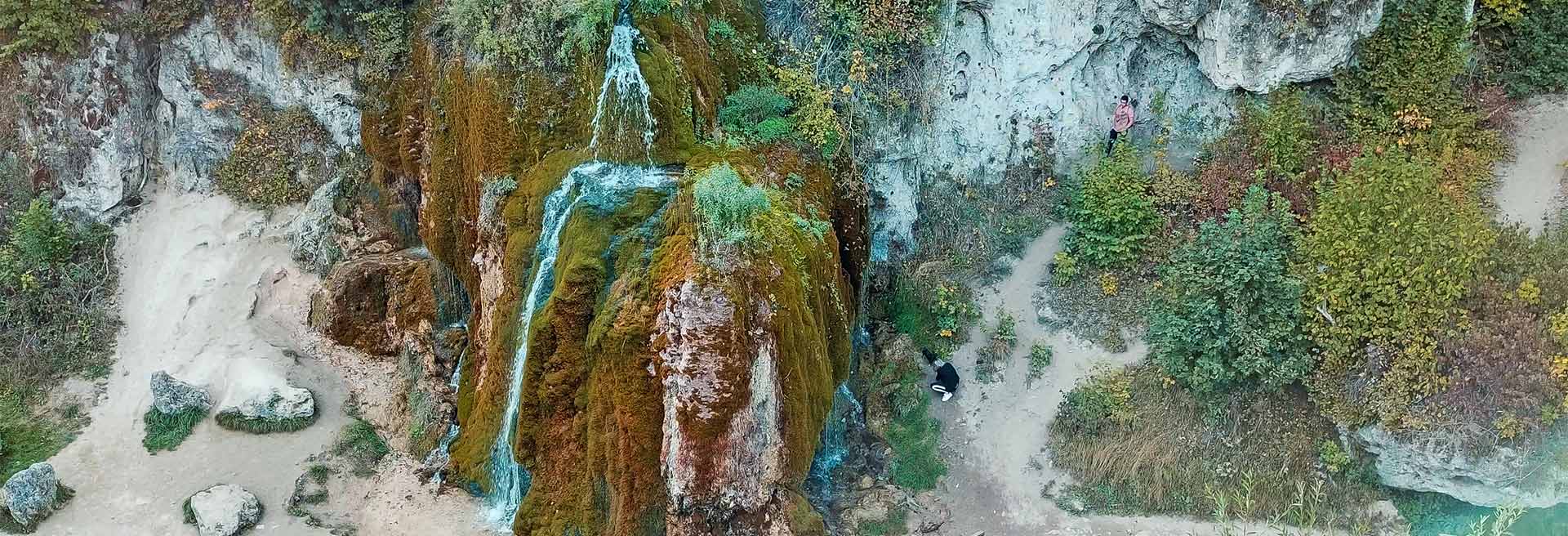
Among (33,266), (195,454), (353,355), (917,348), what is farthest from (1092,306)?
(33,266)

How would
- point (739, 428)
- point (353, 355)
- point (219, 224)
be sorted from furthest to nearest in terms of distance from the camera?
point (219, 224) → point (353, 355) → point (739, 428)

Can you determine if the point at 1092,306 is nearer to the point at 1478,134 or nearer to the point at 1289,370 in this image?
the point at 1289,370

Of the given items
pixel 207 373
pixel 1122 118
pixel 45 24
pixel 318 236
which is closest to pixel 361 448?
pixel 207 373

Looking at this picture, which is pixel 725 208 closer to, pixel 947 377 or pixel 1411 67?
pixel 947 377

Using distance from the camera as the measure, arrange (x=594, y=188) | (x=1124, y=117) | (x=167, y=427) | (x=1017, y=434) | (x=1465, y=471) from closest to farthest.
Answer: (x=1465, y=471) < (x=594, y=188) < (x=1017, y=434) < (x=167, y=427) < (x=1124, y=117)

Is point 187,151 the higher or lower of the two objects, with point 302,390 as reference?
higher
